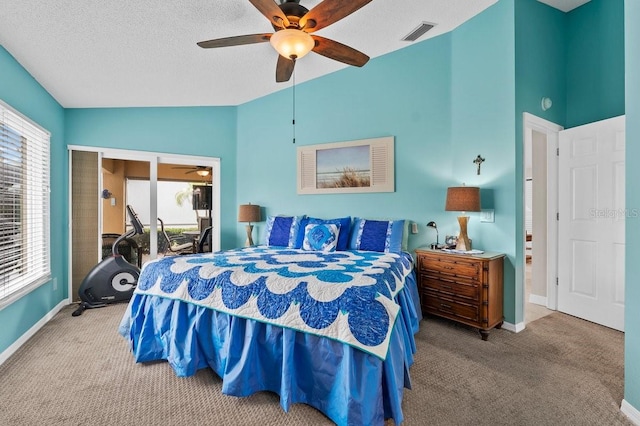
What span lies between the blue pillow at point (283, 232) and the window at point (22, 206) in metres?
2.35

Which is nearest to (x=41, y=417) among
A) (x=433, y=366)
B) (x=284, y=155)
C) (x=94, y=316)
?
(x=94, y=316)

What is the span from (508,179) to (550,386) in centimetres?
177

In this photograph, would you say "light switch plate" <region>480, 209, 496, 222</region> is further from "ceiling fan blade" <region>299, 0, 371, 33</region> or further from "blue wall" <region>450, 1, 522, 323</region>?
"ceiling fan blade" <region>299, 0, 371, 33</region>

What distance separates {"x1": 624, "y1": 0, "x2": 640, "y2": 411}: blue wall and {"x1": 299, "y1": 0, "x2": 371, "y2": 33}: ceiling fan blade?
1.57 m

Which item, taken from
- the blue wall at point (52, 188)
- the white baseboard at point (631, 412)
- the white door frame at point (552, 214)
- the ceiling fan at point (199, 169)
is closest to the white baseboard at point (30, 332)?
the blue wall at point (52, 188)

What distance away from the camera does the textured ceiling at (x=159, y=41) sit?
2301 millimetres

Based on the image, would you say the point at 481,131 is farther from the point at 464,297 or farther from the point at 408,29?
the point at 464,297

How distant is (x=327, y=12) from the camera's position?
201cm

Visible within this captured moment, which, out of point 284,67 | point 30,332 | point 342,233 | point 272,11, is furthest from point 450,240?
point 30,332

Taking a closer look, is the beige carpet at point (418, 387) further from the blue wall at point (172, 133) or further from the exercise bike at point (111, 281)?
the blue wall at point (172, 133)

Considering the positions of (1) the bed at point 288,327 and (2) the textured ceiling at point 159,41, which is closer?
(1) the bed at point 288,327

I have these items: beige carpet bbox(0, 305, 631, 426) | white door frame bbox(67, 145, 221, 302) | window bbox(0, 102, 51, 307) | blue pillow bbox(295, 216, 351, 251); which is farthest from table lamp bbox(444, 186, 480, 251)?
window bbox(0, 102, 51, 307)

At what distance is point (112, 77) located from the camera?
3252mm

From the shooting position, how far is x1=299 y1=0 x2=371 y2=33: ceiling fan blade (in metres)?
1.93
